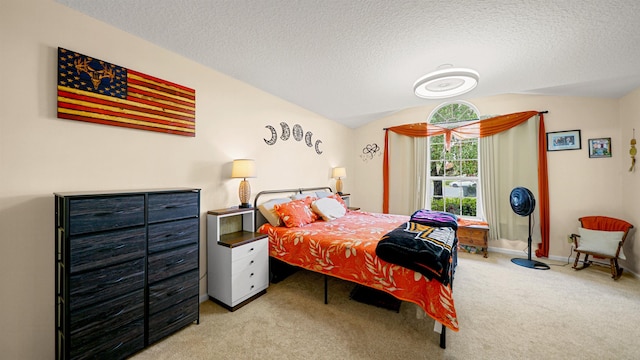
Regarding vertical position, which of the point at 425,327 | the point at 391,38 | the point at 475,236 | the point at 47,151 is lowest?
the point at 425,327

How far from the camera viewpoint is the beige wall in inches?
58.2

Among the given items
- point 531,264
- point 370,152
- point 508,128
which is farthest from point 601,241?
point 370,152

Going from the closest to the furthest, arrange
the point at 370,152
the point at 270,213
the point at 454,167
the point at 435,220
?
1. the point at 435,220
2. the point at 270,213
3. the point at 454,167
4. the point at 370,152

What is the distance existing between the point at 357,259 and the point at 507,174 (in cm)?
360

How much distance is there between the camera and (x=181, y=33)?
1.98m

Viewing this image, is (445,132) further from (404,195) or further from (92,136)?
(92,136)

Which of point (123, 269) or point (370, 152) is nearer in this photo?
point (123, 269)

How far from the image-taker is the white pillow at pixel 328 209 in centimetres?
344

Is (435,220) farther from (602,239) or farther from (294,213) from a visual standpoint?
(602,239)

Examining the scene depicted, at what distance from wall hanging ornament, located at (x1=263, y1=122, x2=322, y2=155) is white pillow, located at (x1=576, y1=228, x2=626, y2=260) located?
4329 millimetres

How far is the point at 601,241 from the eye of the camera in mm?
3133

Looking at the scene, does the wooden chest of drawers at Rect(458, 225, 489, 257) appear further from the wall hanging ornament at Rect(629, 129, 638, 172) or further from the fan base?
the wall hanging ornament at Rect(629, 129, 638, 172)

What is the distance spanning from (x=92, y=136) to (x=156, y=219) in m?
0.84

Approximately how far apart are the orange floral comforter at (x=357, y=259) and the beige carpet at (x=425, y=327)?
37 cm
